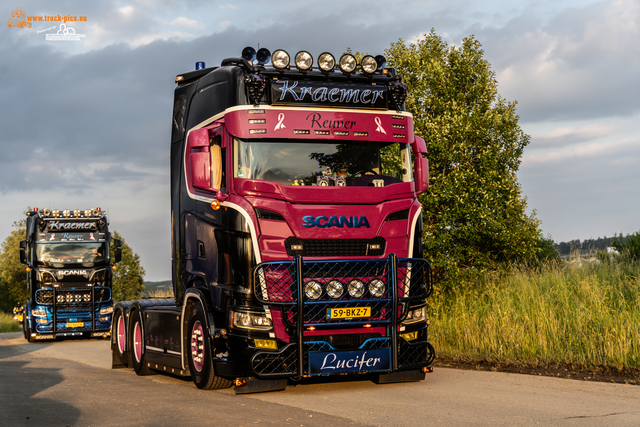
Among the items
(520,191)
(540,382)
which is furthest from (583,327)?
(520,191)

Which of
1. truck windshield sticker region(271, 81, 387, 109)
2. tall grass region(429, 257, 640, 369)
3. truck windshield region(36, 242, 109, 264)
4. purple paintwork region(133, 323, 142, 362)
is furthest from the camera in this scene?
truck windshield region(36, 242, 109, 264)

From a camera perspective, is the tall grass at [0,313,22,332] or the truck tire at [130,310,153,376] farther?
the tall grass at [0,313,22,332]

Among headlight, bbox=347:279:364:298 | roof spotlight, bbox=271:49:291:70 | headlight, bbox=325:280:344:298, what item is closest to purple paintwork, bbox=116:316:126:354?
headlight, bbox=325:280:344:298

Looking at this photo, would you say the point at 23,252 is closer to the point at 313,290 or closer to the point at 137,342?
the point at 137,342

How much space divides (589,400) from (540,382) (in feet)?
5.47

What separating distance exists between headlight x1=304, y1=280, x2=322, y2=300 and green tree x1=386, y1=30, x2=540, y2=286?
10.1 meters

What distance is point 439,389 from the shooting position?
917 centimetres

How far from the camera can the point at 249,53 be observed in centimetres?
956

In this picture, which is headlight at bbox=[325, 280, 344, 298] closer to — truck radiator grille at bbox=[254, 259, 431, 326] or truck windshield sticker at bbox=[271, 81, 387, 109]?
truck radiator grille at bbox=[254, 259, 431, 326]

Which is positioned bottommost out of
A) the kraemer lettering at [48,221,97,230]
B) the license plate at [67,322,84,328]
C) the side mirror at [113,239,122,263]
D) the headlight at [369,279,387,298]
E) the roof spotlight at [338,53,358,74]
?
the license plate at [67,322,84,328]

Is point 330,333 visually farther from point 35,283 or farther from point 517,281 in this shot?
point 35,283

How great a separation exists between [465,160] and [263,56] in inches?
450

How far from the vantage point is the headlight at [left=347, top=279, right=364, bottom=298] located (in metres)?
8.95

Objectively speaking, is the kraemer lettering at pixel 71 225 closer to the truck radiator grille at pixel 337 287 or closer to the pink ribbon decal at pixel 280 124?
the pink ribbon decal at pixel 280 124
